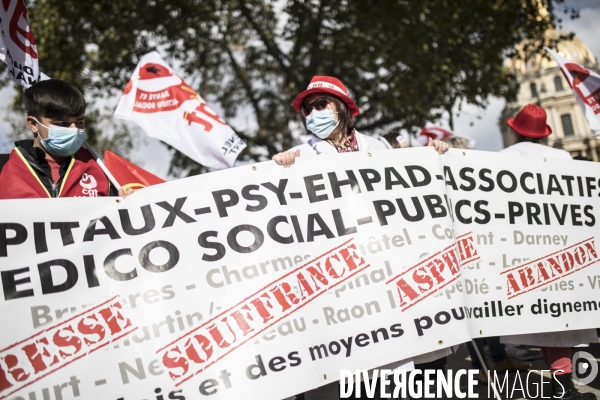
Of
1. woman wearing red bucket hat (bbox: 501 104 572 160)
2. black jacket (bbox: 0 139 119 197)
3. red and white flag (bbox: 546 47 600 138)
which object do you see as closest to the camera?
black jacket (bbox: 0 139 119 197)

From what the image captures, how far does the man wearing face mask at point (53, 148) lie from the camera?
2766 mm

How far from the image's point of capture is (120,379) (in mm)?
2514

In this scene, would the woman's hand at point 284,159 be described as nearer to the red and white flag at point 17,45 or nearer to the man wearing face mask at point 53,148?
the man wearing face mask at point 53,148

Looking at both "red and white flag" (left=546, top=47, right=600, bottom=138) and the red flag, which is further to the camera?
"red and white flag" (left=546, top=47, right=600, bottom=138)

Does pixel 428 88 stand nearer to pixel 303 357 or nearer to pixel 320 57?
pixel 320 57

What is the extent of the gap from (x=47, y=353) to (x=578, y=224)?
3129mm

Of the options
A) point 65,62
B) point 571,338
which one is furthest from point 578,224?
point 65,62

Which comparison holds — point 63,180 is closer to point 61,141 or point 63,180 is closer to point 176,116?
point 61,141

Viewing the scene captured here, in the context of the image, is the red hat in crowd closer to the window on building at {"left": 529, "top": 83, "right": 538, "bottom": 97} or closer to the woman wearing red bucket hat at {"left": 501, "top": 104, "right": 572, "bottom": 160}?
the woman wearing red bucket hat at {"left": 501, "top": 104, "right": 572, "bottom": 160}

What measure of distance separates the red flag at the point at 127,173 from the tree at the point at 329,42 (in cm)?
921

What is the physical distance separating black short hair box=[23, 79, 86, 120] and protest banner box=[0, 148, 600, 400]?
51 centimetres

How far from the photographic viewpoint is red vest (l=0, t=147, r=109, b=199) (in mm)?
2682

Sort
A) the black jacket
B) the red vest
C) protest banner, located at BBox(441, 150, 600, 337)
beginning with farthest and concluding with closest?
1. protest banner, located at BBox(441, 150, 600, 337)
2. the black jacket
3. the red vest

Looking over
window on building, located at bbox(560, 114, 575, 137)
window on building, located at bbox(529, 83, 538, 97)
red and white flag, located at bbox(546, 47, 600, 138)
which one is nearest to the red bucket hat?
red and white flag, located at bbox(546, 47, 600, 138)
